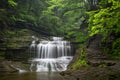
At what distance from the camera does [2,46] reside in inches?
920

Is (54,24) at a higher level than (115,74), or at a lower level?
higher

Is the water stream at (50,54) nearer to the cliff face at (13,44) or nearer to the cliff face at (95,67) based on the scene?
the cliff face at (13,44)

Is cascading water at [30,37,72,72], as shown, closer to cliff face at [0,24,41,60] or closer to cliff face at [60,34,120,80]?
cliff face at [0,24,41,60]

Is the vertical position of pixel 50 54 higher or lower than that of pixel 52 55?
higher

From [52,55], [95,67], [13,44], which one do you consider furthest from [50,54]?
[95,67]

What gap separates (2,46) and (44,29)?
11.0 metres

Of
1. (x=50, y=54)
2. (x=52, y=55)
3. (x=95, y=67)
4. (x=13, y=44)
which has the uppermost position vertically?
(x=13, y=44)

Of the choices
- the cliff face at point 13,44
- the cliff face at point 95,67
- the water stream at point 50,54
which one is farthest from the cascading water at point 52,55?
the cliff face at point 95,67

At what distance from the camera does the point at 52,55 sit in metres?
25.2

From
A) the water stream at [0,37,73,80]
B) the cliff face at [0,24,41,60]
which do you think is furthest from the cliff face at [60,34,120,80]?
the cliff face at [0,24,41,60]

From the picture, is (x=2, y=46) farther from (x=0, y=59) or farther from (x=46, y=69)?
(x=46, y=69)

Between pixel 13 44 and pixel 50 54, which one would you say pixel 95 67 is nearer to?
pixel 50 54

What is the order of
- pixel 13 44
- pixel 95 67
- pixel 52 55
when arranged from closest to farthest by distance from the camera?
1. pixel 95 67
2. pixel 13 44
3. pixel 52 55

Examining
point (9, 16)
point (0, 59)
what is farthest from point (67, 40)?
point (0, 59)
